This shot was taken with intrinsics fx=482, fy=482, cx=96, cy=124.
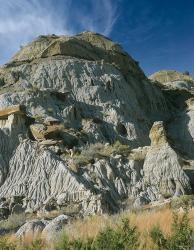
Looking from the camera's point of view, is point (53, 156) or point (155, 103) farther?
point (155, 103)

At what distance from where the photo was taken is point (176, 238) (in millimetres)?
8742

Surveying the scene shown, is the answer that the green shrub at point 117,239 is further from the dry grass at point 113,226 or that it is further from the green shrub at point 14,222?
the green shrub at point 14,222

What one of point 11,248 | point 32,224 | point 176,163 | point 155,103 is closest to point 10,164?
point 176,163

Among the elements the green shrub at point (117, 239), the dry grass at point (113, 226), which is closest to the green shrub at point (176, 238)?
the dry grass at point (113, 226)

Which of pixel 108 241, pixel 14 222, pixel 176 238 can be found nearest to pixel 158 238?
pixel 176 238

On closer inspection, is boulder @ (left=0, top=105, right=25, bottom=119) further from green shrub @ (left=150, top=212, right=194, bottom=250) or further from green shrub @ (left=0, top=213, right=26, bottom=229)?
green shrub @ (left=150, top=212, right=194, bottom=250)

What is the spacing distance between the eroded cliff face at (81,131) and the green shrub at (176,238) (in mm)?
14338

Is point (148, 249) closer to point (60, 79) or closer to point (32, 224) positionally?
point (32, 224)

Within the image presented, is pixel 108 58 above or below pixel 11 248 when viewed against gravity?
above

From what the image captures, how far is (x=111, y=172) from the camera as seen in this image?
3033cm

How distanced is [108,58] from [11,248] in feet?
163

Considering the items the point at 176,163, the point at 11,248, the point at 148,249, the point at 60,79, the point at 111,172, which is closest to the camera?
the point at 148,249

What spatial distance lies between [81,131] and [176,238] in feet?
99.6

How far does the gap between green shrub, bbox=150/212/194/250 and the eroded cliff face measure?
14.3 metres
